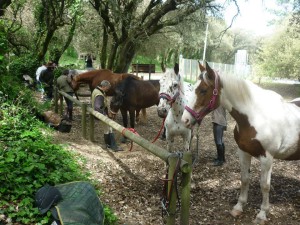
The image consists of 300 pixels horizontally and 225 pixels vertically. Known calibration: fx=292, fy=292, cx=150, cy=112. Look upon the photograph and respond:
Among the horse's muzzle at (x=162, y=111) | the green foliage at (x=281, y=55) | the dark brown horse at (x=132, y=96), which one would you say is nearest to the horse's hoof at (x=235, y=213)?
the horse's muzzle at (x=162, y=111)

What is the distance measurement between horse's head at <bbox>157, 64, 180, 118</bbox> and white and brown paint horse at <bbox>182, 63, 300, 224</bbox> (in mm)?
1482

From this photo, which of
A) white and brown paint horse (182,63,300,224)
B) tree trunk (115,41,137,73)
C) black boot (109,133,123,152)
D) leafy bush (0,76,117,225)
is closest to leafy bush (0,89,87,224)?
leafy bush (0,76,117,225)

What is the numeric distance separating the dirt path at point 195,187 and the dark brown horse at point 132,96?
1097 millimetres

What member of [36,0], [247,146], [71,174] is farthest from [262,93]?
[36,0]

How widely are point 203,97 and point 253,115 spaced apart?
2.19 ft

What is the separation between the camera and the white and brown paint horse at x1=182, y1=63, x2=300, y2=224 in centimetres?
354

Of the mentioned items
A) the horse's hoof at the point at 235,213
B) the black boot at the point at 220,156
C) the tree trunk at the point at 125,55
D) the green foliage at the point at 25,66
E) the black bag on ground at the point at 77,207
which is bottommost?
the horse's hoof at the point at 235,213

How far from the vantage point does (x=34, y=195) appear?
317 centimetres

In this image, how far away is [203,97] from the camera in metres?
3.54

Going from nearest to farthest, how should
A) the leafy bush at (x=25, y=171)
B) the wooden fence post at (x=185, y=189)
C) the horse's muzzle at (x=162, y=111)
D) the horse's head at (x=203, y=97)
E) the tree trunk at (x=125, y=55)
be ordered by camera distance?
the wooden fence post at (x=185, y=189) < the leafy bush at (x=25, y=171) < the horse's head at (x=203, y=97) < the horse's muzzle at (x=162, y=111) < the tree trunk at (x=125, y=55)

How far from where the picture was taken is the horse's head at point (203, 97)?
3.52 meters

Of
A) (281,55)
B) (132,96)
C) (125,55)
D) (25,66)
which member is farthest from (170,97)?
(281,55)

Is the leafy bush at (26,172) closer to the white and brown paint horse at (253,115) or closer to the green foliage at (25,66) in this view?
the white and brown paint horse at (253,115)

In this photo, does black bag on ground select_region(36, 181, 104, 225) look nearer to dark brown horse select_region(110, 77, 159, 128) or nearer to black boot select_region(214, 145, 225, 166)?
black boot select_region(214, 145, 225, 166)
